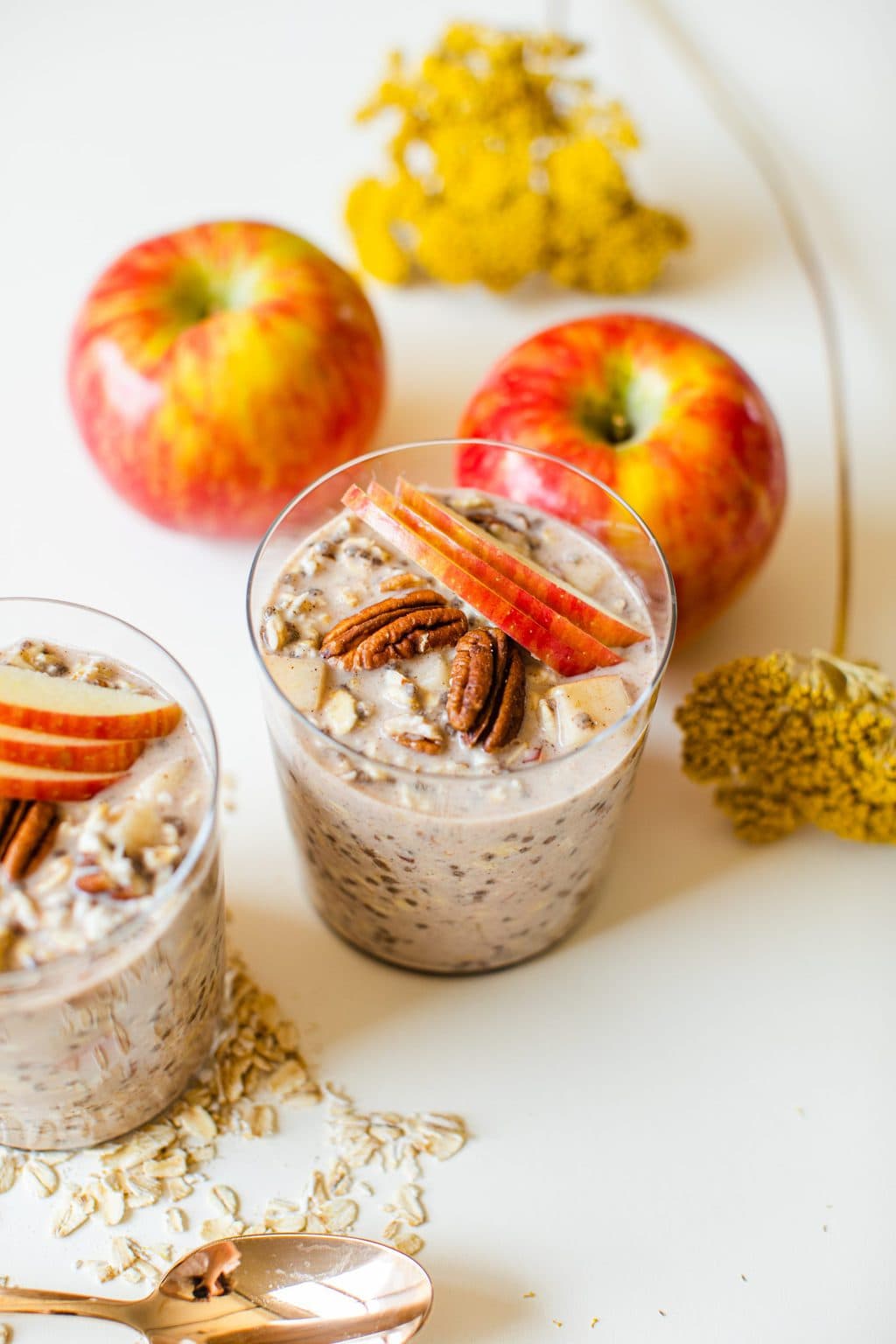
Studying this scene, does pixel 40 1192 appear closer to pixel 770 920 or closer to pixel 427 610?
pixel 427 610

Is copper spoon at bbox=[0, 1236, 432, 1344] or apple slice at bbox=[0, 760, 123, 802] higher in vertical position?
apple slice at bbox=[0, 760, 123, 802]

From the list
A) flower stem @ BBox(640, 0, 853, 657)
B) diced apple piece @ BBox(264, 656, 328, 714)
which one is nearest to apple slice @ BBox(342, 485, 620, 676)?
diced apple piece @ BBox(264, 656, 328, 714)

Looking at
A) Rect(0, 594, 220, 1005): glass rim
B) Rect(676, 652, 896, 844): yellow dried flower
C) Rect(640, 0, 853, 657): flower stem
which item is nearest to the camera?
Rect(0, 594, 220, 1005): glass rim

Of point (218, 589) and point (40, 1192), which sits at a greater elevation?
point (218, 589)

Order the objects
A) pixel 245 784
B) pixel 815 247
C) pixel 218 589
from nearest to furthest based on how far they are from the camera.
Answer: pixel 245 784
pixel 218 589
pixel 815 247

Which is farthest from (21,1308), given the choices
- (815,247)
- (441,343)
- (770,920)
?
(815,247)

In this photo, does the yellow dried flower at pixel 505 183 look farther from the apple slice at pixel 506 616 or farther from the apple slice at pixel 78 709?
the apple slice at pixel 78 709

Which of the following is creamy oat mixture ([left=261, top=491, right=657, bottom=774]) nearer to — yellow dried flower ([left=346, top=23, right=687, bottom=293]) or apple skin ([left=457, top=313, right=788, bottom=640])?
apple skin ([left=457, top=313, right=788, bottom=640])

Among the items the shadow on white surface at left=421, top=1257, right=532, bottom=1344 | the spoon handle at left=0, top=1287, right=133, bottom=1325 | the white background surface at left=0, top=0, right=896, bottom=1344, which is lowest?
the shadow on white surface at left=421, top=1257, right=532, bottom=1344

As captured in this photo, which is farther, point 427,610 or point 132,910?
point 427,610
